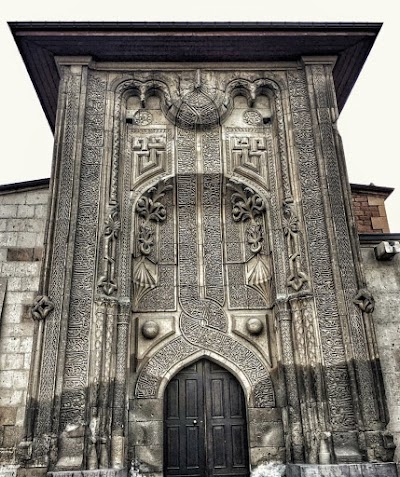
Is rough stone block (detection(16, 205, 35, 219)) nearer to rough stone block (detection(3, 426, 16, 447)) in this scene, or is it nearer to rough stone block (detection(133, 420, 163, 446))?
rough stone block (detection(3, 426, 16, 447))

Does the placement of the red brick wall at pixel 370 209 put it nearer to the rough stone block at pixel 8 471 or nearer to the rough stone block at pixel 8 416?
the rough stone block at pixel 8 416

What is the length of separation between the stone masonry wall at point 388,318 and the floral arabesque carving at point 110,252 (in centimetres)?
476

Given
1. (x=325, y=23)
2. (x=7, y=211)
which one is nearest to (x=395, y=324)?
(x=325, y=23)

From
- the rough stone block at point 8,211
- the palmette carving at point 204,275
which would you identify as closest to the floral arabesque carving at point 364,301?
the palmette carving at point 204,275

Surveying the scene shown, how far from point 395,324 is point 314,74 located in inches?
206

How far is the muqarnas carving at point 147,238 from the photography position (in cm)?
857

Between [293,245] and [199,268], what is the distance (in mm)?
1790

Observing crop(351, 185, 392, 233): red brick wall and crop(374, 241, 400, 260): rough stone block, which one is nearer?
crop(374, 241, 400, 260): rough stone block

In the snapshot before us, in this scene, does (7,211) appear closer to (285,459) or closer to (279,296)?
(279,296)

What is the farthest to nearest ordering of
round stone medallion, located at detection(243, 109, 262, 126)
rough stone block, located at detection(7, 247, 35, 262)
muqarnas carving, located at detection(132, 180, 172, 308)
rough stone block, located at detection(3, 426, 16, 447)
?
round stone medallion, located at detection(243, 109, 262, 126) → rough stone block, located at detection(7, 247, 35, 262) → muqarnas carving, located at detection(132, 180, 172, 308) → rough stone block, located at detection(3, 426, 16, 447)

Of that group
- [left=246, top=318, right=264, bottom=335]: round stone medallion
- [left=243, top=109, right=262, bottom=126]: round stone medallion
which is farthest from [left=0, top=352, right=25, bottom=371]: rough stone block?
[left=243, top=109, right=262, bottom=126]: round stone medallion

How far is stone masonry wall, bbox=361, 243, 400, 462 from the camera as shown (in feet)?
26.6

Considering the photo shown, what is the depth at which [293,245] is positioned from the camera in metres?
8.35

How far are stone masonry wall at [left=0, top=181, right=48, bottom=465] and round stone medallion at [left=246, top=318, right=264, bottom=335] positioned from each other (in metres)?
4.10
